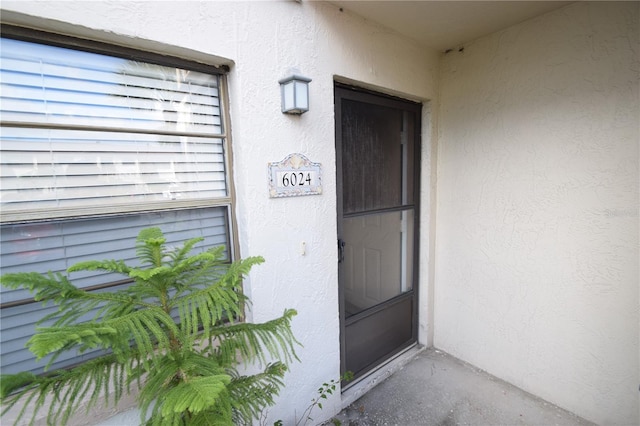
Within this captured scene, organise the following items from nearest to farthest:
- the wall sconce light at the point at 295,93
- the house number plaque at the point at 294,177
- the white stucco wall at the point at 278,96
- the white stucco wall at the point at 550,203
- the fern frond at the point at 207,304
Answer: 1. the fern frond at the point at 207,304
2. the white stucco wall at the point at 278,96
3. the wall sconce light at the point at 295,93
4. the house number plaque at the point at 294,177
5. the white stucco wall at the point at 550,203

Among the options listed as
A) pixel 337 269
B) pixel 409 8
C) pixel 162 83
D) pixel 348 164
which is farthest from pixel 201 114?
pixel 409 8

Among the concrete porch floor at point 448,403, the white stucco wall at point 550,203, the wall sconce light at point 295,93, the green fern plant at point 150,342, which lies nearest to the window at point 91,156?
the green fern plant at point 150,342

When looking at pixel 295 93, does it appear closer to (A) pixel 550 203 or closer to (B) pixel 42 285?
(B) pixel 42 285

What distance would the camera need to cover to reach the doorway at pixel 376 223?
2736 mm

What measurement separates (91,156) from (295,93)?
1.30 meters

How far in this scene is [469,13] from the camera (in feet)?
7.93

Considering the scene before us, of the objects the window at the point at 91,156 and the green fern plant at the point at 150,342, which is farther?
the window at the point at 91,156

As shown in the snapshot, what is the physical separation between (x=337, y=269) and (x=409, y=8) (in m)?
2.31

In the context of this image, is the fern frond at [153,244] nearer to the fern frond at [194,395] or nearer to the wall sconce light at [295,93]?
the fern frond at [194,395]

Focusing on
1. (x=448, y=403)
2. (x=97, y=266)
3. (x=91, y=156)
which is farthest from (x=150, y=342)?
(x=448, y=403)

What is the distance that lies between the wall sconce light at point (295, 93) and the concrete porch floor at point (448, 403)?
2.82 meters

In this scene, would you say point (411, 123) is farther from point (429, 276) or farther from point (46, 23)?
point (46, 23)

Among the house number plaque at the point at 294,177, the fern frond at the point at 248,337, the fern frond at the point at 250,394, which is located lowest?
the fern frond at the point at 250,394

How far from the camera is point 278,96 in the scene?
2.08 m
